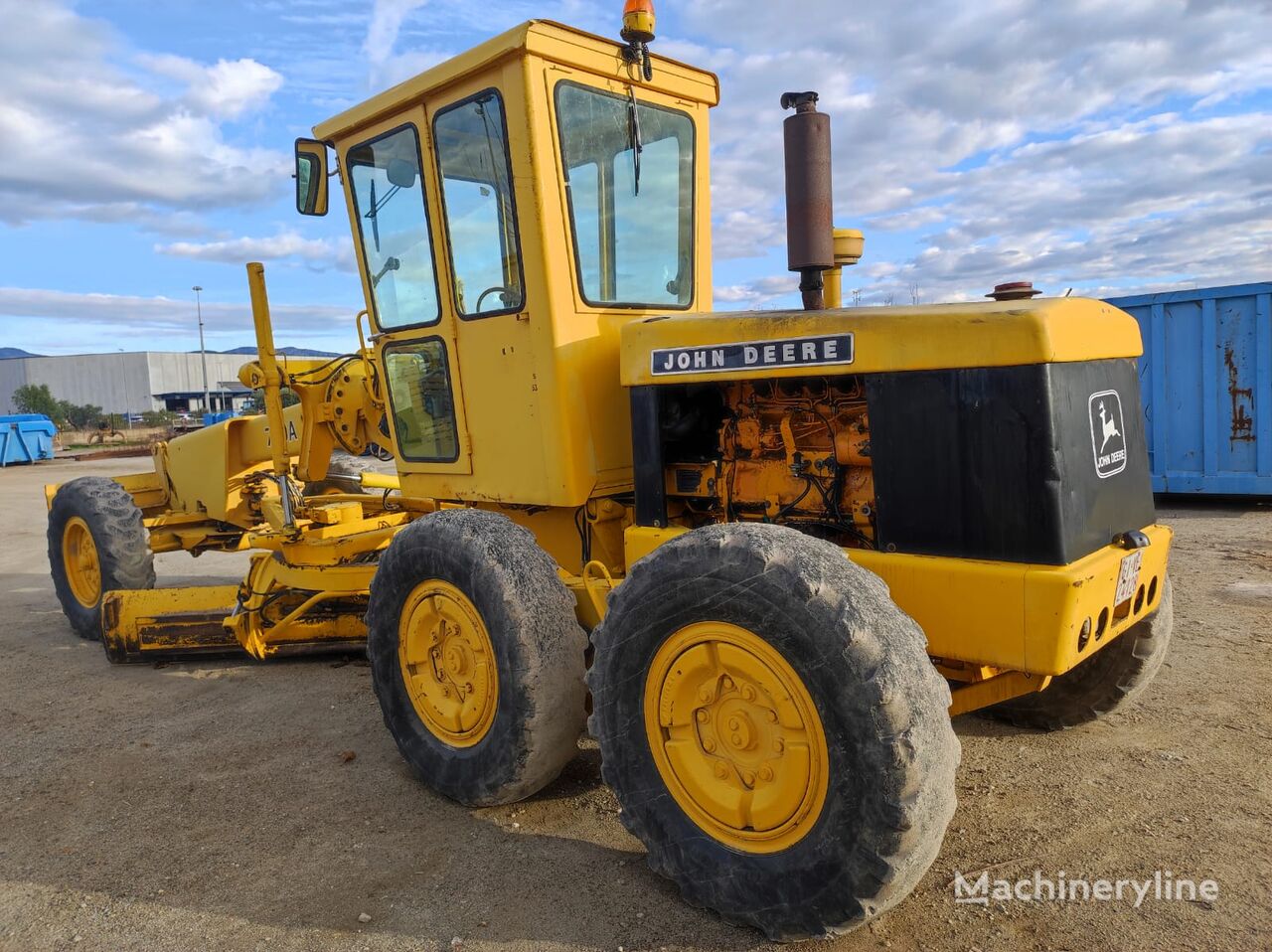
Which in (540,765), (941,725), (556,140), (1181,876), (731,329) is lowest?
(1181,876)

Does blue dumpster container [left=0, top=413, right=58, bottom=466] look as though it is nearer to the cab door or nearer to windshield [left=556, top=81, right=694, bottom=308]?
the cab door

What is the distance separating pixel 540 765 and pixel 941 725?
5.16 ft

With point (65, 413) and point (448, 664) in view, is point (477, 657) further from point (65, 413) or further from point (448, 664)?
point (65, 413)

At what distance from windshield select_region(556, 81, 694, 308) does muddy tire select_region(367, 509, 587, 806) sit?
1.19 metres

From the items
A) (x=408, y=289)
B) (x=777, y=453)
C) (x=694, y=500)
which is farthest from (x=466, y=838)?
(x=408, y=289)

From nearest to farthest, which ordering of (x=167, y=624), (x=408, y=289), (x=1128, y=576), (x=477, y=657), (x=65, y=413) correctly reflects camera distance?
(x=1128, y=576) → (x=477, y=657) → (x=408, y=289) → (x=167, y=624) → (x=65, y=413)

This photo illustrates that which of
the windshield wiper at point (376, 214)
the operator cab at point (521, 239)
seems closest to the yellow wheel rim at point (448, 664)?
the operator cab at point (521, 239)

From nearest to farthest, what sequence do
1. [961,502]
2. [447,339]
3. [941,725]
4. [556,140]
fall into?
[941,725] → [961,502] → [556,140] → [447,339]

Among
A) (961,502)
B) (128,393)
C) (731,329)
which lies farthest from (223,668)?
(128,393)

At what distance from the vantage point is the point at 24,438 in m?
27.3

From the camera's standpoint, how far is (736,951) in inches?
105

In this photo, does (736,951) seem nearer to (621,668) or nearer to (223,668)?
(621,668)

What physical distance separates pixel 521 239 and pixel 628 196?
2.04ft

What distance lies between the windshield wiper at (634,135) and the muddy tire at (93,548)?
192 inches
